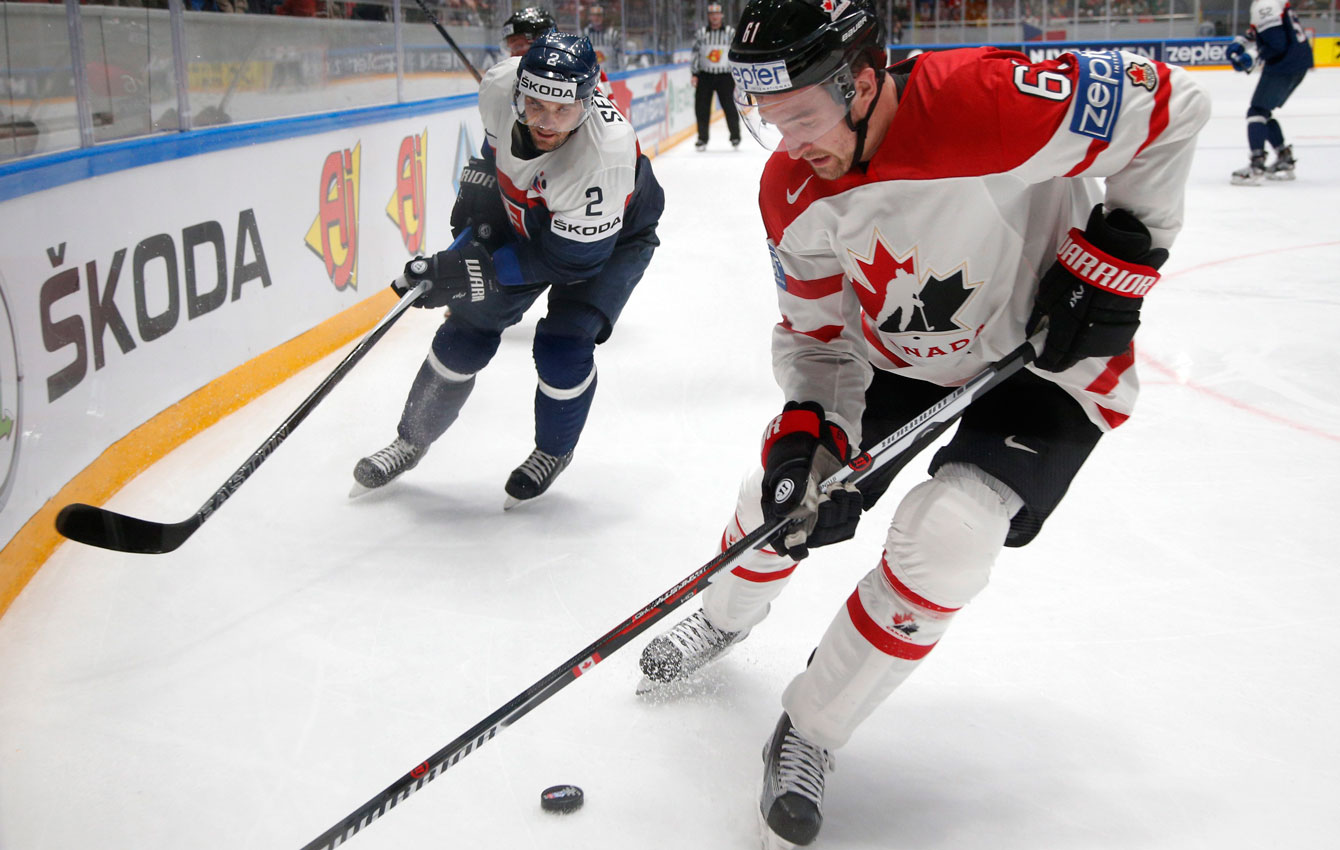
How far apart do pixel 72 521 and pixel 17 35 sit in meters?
1.22

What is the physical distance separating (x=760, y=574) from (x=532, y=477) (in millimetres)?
1023

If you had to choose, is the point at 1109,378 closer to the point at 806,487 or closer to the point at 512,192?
the point at 806,487

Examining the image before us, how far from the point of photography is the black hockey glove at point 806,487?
1468 mm

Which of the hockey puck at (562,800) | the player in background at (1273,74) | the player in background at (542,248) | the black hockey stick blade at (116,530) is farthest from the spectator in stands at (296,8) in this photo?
the player in background at (1273,74)

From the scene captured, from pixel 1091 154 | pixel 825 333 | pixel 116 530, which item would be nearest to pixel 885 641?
pixel 825 333

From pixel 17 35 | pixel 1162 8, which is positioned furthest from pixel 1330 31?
pixel 17 35

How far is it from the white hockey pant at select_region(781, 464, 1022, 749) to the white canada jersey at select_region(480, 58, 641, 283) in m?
1.19

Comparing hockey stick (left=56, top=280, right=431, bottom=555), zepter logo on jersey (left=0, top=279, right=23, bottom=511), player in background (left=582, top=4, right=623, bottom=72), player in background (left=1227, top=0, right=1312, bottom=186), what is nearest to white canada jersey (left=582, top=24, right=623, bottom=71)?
player in background (left=582, top=4, right=623, bottom=72)

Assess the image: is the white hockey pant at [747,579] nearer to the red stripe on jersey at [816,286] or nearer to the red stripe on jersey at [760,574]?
the red stripe on jersey at [760,574]

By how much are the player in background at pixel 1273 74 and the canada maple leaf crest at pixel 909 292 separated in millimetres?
6671

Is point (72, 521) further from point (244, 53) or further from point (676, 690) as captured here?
point (244, 53)

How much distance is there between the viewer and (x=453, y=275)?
2.49 metres

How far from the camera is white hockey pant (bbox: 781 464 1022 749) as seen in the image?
4.72 ft

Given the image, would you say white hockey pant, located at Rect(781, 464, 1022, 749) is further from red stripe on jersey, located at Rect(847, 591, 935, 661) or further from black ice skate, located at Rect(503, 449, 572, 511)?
black ice skate, located at Rect(503, 449, 572, 511)
